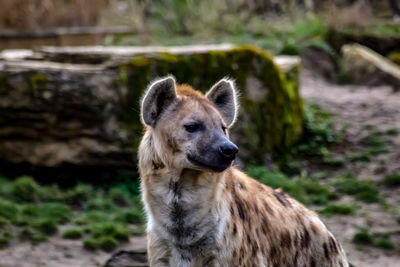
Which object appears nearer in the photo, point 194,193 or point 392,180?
point 194,193

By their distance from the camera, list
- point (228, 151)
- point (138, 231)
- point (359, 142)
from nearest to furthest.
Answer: point (228, 151) → point (138, 231) → point (359, 142)

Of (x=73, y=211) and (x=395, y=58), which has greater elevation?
(x=73, y=211)

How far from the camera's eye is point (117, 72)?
596cm

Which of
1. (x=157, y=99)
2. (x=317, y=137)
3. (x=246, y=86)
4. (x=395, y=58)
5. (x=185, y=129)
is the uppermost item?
(x=157, y=99)

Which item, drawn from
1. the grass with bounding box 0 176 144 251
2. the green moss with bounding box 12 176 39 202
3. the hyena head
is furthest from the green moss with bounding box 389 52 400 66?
the hyena head

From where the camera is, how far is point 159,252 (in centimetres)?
298

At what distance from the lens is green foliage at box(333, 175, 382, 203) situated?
566 cm

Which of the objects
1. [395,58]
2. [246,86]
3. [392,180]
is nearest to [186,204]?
[392,180]

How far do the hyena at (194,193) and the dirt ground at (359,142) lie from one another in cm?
178

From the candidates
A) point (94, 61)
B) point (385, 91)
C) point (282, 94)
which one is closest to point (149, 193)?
point (94, 61)

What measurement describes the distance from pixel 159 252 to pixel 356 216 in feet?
9.04

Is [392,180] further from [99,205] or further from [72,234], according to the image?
[72,234]

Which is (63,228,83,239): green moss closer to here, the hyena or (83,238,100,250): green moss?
(83,238,100,250): green moss

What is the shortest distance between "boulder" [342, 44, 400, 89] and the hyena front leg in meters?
6.34
